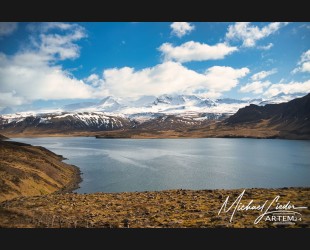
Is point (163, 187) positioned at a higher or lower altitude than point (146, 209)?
lower

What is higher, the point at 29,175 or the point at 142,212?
the point at 142,212

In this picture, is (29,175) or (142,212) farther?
(29,175)

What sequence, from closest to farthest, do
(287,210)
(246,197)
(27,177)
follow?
(287,210), (246,197), (27,177)

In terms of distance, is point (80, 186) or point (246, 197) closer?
point (246, 197)

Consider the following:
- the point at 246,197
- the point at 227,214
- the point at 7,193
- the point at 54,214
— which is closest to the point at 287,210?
the point at 227,214

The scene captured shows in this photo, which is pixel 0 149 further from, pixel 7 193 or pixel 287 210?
pixel 287 210

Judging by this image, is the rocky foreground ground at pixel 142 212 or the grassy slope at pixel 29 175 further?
the grassy slope at pixel 29 175

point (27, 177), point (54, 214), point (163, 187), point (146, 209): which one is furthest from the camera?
point (163, 187)

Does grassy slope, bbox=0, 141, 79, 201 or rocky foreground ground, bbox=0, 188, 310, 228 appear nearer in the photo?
rocky foreground ground, bbox=0, 188, 310, 228
